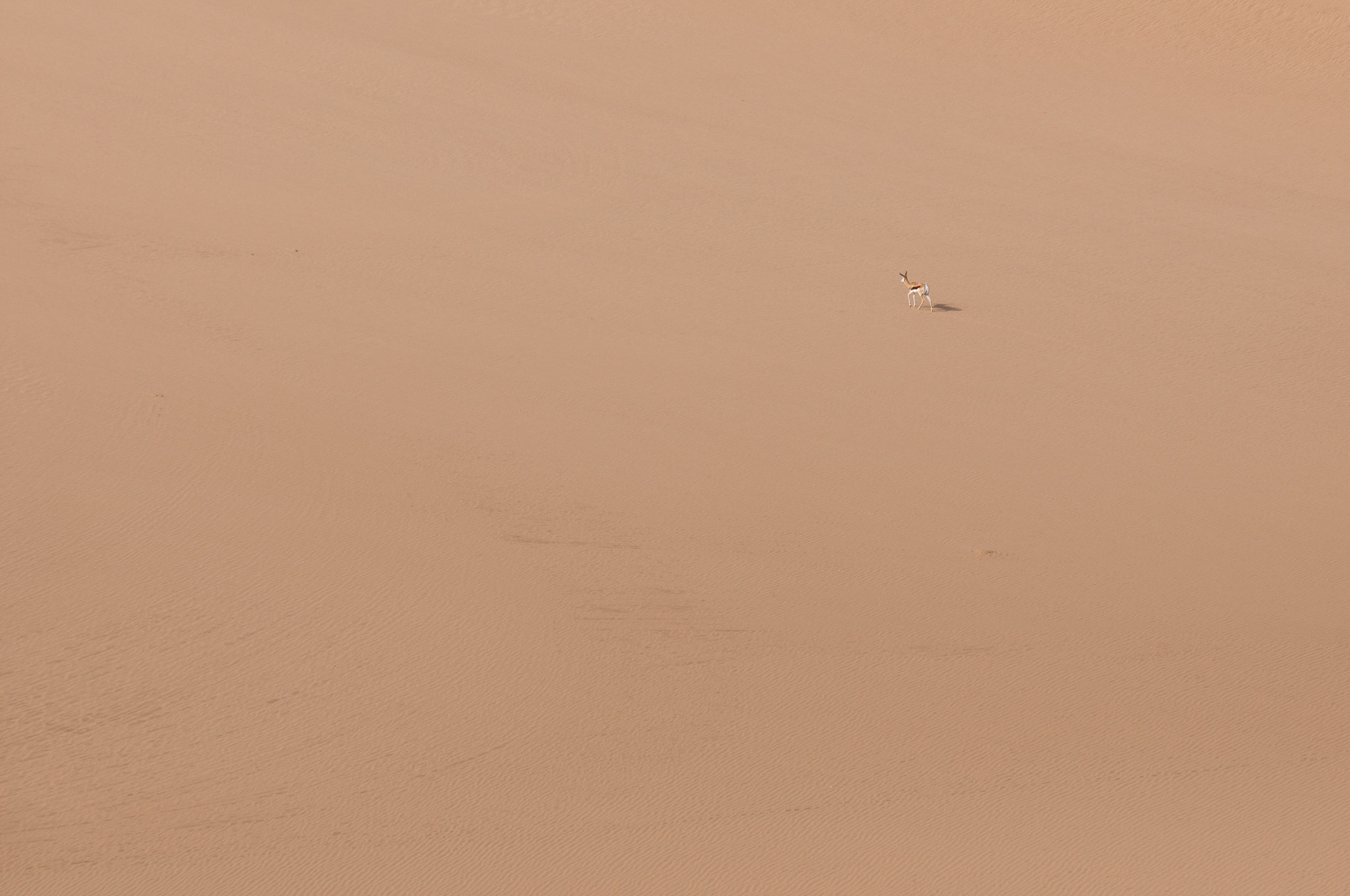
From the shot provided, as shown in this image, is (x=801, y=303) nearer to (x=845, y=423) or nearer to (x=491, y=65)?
(x=845, y=423)

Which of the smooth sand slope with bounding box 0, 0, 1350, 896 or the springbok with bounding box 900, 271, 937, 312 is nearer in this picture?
the smooth sand slope with bounding box 0, 0, 1350, 896

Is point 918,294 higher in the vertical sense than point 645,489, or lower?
higher

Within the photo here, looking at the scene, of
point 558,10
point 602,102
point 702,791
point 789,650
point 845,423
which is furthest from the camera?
point 558,10

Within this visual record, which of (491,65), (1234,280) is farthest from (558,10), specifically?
(1234,280)

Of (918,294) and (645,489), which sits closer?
(645,489)
